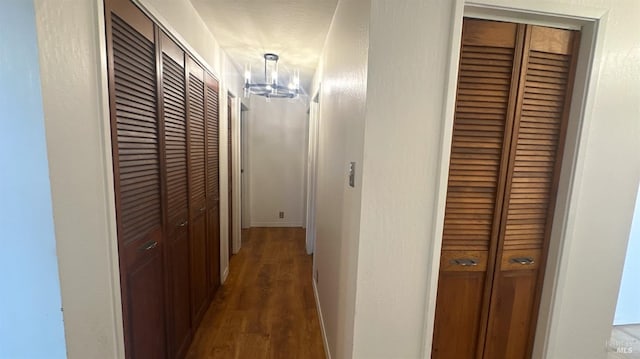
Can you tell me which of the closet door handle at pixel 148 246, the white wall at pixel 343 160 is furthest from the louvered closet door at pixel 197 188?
the white wall at pixel 343 160

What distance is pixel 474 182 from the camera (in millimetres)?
1159

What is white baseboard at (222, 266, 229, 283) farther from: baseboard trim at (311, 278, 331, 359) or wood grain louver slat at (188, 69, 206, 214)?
wood grain louver slat at (188, 69, 206, 214)

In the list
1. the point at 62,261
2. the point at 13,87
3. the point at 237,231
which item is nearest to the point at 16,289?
the point at 62,261

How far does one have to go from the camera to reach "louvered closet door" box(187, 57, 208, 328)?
1764mm

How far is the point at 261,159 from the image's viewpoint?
4.48m

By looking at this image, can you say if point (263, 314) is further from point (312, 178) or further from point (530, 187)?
point (530, 187)

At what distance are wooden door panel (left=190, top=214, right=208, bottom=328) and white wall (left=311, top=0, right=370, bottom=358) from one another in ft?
3.11

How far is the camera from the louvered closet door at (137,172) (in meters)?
1.02

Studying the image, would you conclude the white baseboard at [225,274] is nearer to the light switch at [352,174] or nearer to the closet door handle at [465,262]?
the light switch at [352,174]

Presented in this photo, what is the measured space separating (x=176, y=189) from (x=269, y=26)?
4.30ft

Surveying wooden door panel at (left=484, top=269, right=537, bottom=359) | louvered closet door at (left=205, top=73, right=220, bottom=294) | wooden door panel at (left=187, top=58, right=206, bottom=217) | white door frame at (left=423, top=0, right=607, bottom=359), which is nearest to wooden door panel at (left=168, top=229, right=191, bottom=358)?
wooden door panel at (left=187, top=58, right=206, bottom=217)

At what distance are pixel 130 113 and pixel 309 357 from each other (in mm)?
1801

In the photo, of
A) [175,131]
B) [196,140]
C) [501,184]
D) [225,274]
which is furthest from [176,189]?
[501,184]

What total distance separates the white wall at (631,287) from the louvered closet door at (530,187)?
1608 millimetres
